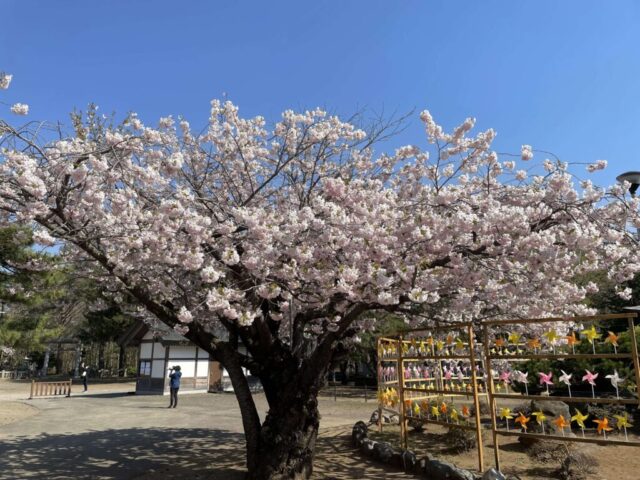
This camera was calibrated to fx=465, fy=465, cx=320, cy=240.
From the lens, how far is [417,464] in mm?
6910

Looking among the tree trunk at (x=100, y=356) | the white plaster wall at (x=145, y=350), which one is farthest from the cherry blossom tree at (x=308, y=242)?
the tree trunk at (x=100, y=356)

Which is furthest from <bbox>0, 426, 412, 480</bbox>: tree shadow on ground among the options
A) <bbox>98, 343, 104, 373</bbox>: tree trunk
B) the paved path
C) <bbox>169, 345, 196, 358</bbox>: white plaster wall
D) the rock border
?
<bbox>98, 343, 104, 373</bbox>: tree trunk

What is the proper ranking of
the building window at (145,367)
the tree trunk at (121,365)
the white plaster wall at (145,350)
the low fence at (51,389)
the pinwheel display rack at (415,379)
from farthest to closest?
the tree trunk at (121,365) < the white plaster wall at (145,350) < the building window at (145,367) < the low fence at (51,389) < the pinwheel display rack at (415,379)

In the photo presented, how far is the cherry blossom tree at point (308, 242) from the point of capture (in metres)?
5.65

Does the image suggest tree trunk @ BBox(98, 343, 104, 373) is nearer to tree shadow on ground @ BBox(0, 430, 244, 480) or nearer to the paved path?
the paved path

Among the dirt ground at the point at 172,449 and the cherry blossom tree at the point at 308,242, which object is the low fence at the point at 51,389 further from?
the cherry blossom tree at the point at 308,242

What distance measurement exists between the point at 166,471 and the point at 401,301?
494 centimetres

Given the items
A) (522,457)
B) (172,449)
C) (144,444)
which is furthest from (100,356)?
(522,457)

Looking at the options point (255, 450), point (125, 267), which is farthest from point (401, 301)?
point (125, 267)

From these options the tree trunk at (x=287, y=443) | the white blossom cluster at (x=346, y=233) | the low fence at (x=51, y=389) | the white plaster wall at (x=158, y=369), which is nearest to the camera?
the white blossom cluster at (x=346, y=233)

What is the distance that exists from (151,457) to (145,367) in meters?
16.9

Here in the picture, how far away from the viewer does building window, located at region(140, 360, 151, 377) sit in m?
24.1

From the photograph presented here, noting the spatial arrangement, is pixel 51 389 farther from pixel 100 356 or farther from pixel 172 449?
pixel 100 356

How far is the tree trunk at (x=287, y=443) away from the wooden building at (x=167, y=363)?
16826 mm
